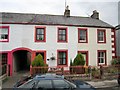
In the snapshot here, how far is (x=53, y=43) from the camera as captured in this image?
1884 centimetres

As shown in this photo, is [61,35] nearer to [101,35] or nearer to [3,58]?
[101,35]

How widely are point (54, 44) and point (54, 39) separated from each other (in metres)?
0.56

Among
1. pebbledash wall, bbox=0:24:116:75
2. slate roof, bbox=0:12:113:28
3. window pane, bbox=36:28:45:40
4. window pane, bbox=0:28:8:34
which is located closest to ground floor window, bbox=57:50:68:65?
pebbledash wall, bbox=0:24:116:75

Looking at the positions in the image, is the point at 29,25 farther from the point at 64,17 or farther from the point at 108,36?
the point at 108,36

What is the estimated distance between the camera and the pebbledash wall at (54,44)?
1800 centimetres

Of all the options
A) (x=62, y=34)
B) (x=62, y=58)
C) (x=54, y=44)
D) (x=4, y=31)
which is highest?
(x=4, y=31)

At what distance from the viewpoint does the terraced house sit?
18.0 metres

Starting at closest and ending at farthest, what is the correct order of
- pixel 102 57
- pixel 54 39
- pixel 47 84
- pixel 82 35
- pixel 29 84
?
Result: 1. pixel 29 84
2. pixel 47 84
3. pixel 54 39
4. pixel 82 35
5. pixel 102 57

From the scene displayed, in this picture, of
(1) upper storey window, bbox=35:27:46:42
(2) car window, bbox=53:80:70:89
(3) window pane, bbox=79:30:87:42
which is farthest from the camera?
(3) window pane, bbox=79:30:87:42

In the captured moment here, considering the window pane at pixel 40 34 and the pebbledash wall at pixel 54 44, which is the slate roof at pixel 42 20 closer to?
the pebbledash wall at pixel 54 44

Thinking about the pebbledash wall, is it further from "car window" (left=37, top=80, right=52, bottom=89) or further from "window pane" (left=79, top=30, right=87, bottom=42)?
"car window" (left=37, top=80, right=52, bottom=89)

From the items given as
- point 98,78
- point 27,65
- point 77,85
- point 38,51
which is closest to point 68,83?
point 77,85

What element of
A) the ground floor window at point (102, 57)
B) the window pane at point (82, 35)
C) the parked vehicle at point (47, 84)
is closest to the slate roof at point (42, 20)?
the window pane at point (82, 35)

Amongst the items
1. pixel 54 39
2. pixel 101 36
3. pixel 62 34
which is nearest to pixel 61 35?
pixel 62 34
